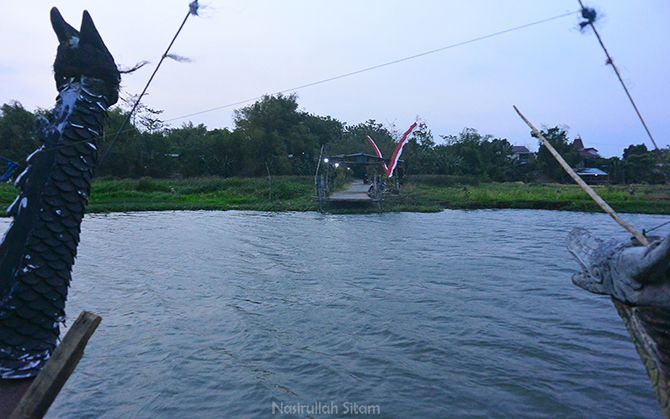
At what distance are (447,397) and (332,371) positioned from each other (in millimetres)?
1425

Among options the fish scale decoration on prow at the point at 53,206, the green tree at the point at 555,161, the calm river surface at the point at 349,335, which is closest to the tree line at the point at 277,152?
the green tree at the point at 555,161

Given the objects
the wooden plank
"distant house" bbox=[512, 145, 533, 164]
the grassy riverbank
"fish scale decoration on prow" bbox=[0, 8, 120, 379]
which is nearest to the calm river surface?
"fish scale decoration on prow" bbox=[0, 8, 120, 379]

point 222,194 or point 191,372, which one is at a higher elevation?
point 222,194

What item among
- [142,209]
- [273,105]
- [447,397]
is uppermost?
[273,105]

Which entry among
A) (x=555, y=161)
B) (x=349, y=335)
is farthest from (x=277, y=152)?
(x=349, y=335)

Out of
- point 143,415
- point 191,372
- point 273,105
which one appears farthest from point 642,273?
point 273,105

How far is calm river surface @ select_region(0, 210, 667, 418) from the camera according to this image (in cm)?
490

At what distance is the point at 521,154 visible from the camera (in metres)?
52.9

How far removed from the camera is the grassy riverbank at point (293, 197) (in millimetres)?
23562

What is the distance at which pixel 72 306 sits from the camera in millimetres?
8086

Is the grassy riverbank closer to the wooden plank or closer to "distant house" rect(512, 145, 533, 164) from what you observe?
"distant house" rect(512, 145, 533, 164)

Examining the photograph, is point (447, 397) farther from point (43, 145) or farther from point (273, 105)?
point (273, 105)

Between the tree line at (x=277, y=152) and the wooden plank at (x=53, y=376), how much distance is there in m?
35.4

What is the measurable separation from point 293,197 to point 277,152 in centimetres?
1534
